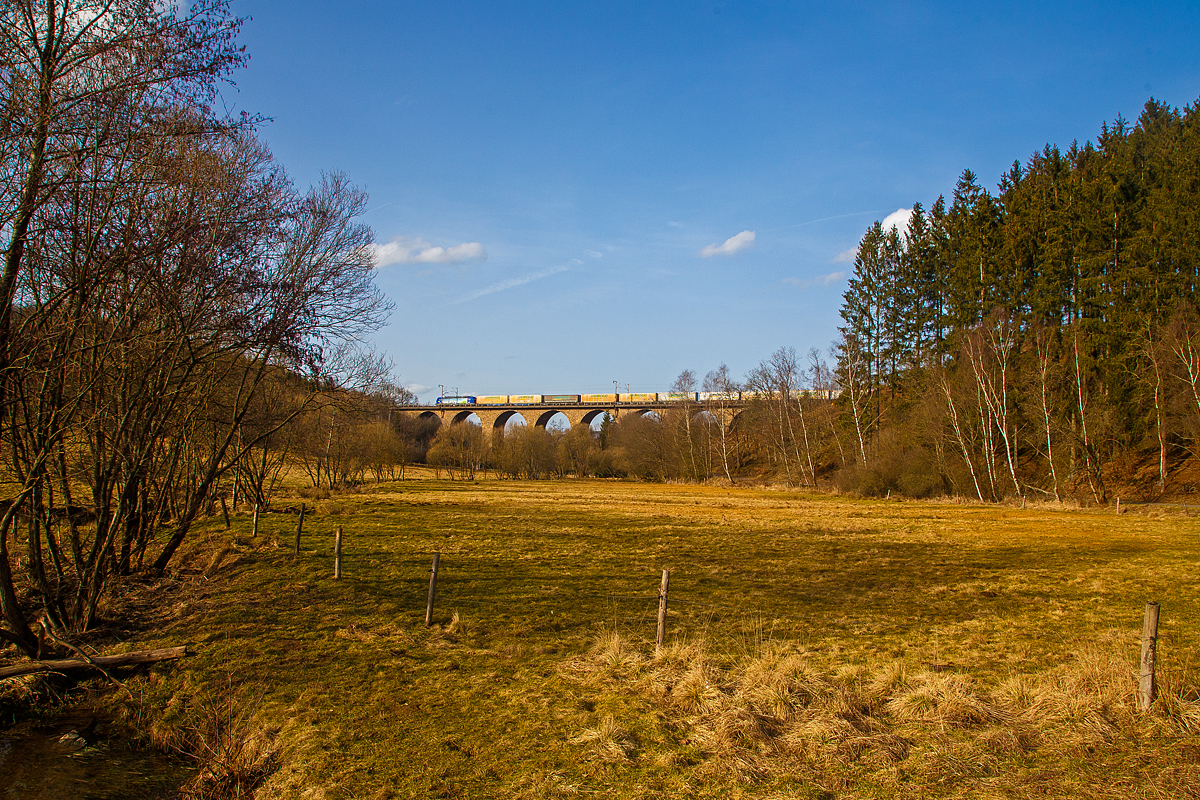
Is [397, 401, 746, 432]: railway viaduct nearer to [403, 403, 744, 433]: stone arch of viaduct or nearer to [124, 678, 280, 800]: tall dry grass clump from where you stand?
[403, 403, 744, 433]: stone arch of viaduct

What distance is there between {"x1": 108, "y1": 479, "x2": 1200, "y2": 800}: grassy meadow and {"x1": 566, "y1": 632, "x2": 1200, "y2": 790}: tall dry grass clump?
0.03 metres

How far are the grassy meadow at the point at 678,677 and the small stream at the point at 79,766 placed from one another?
38 cm

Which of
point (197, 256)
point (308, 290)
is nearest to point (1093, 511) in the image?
point (308, 290)

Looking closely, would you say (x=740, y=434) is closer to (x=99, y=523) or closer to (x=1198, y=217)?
(x=1198, y=217)

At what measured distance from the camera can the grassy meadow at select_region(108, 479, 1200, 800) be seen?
5.46m

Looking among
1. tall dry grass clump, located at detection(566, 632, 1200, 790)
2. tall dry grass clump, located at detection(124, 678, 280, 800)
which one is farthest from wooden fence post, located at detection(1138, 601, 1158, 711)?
tall dry grass clump, located at detection(124, 678, 280, 800)

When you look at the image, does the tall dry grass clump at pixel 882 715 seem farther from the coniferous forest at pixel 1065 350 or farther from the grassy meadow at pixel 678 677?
the coniferous forest at pixel 1065 350

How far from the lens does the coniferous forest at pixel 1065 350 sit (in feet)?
111

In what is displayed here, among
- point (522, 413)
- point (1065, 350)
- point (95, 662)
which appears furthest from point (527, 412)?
point (95, 662)

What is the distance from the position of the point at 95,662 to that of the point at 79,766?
1.99m

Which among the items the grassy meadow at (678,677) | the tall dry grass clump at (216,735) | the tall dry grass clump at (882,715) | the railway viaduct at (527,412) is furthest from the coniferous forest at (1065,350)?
the railway viaduct at (527,412)

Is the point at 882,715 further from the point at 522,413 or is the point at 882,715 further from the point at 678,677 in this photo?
the point at 522,413

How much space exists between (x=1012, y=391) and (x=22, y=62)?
43351mm

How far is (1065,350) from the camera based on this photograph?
123ft
